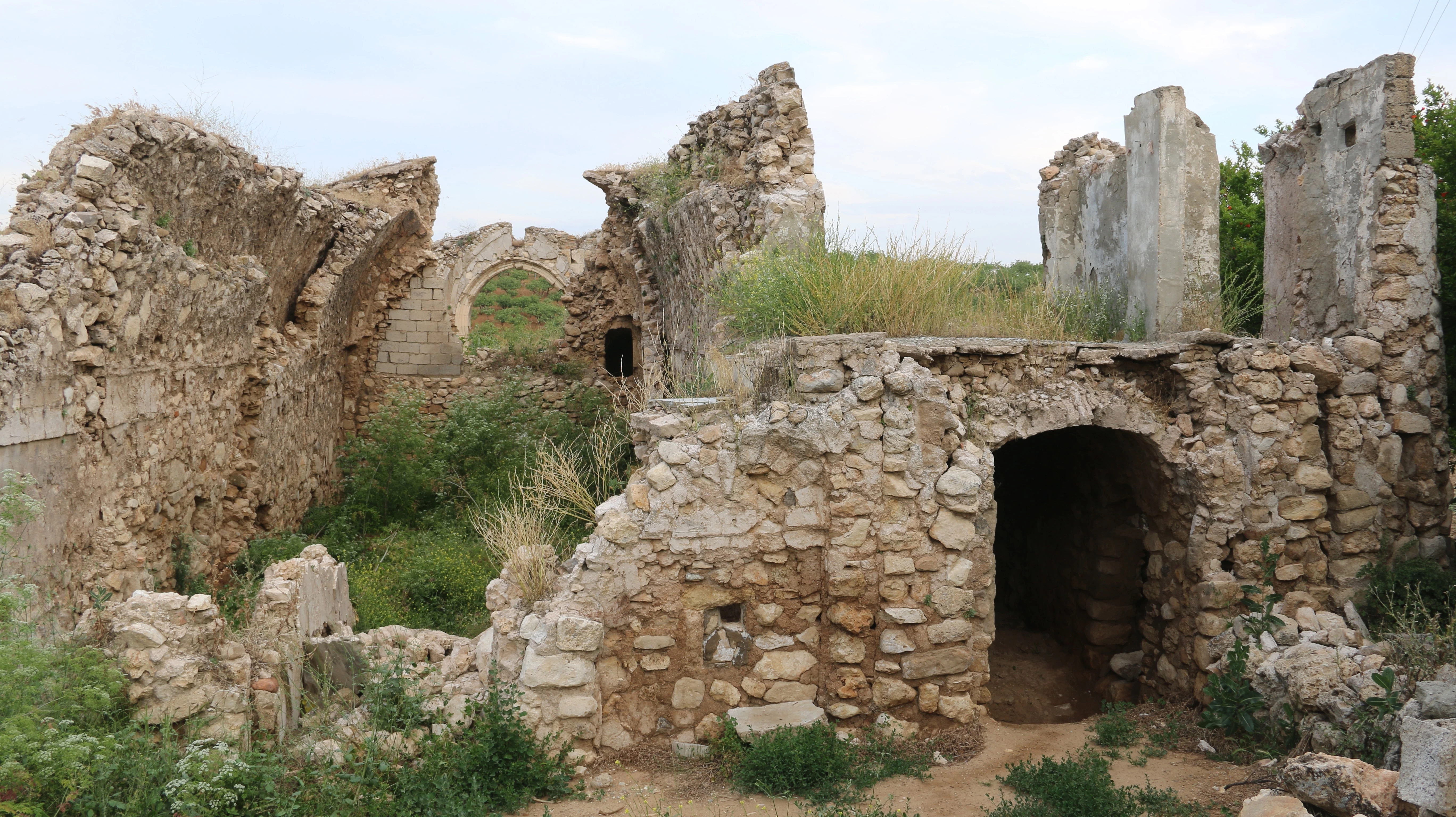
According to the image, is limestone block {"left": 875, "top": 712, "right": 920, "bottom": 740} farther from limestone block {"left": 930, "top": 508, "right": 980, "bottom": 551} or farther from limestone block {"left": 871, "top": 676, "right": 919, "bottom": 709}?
limestone block {"left": 930, "top": 508, "right": 980, "bottom": 551}

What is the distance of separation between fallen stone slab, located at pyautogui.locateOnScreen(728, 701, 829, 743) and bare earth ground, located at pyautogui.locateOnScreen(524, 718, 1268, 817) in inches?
16.2

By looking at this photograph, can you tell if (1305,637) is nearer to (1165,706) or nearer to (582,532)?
(1165,706)

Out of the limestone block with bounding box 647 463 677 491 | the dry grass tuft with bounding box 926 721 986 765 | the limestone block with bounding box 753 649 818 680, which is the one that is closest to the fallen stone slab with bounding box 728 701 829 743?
the limestone block with bounding box 753 649 818 680

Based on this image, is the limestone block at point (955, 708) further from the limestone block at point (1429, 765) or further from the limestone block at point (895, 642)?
the limestone block at point (1429, 765)

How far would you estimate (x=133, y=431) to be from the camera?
7.27 metres

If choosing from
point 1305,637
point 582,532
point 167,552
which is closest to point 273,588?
point 582,532

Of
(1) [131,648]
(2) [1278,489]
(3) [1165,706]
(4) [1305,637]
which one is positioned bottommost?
(3) [1165,706]

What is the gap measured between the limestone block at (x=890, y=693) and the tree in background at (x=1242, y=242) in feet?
Result: 12.9

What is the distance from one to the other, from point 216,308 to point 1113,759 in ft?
26.9

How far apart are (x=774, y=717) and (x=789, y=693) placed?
6.6 inches

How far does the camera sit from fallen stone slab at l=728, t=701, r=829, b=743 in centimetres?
534

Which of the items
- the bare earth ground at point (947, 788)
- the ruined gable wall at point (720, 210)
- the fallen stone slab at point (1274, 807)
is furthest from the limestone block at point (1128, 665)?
the ruined gable wall at point (720, 210)

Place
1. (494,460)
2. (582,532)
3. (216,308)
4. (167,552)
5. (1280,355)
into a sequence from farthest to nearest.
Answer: (494,460)
(216,308)
(167,552)
(582,532)
(1280,355)

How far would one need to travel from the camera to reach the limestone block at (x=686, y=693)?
5406 mm
